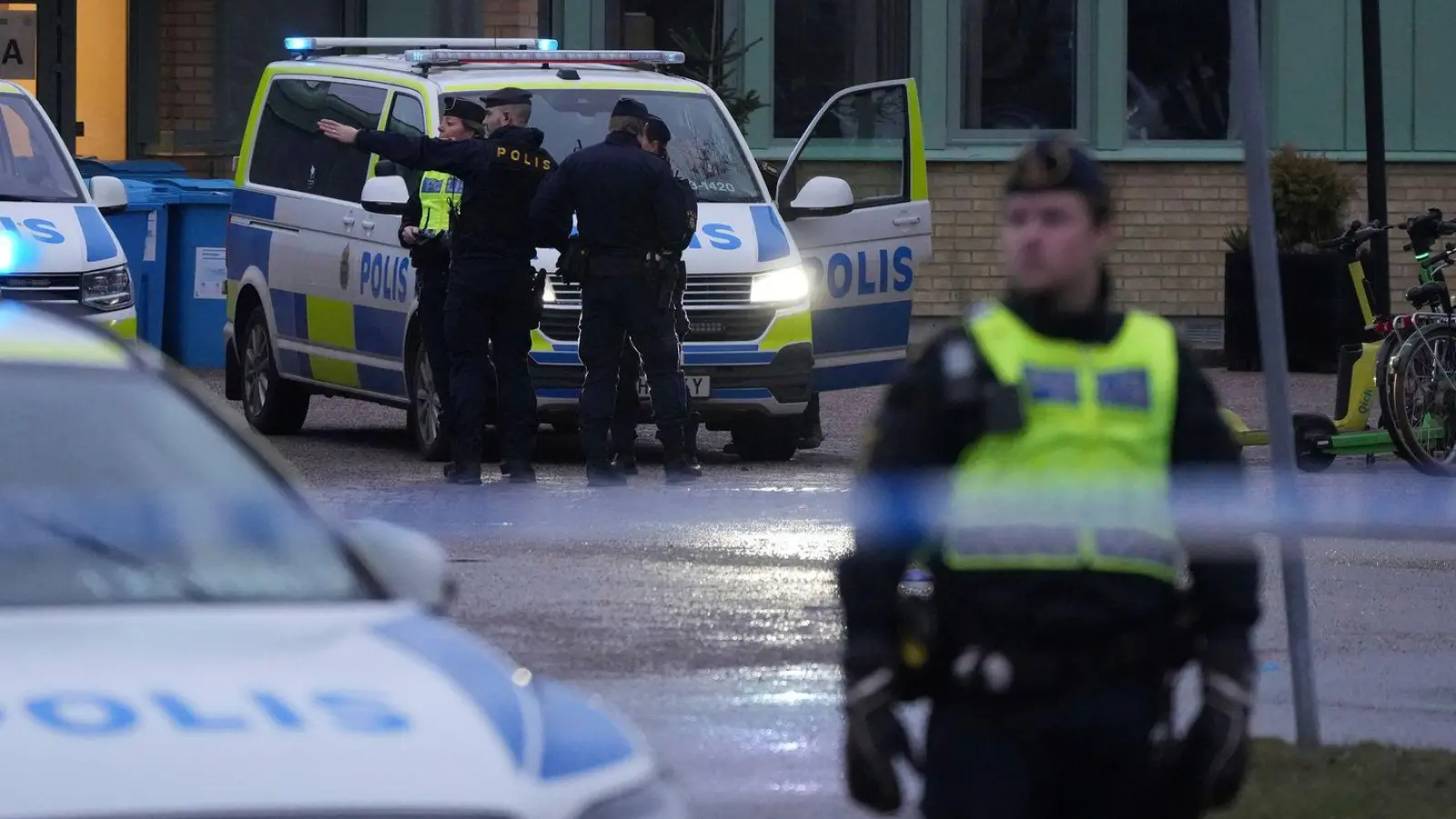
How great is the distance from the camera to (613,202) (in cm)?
1170

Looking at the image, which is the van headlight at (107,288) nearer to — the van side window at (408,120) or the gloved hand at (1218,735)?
the van side window at (408,120)

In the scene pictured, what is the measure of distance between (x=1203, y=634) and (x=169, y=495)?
1689mm

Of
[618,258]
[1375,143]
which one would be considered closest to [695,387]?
[618,258]

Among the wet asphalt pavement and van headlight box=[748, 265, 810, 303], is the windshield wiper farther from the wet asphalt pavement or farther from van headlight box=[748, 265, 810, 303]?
van headlight box=[748, 265, 810, 303]

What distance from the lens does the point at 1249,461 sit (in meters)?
13.9

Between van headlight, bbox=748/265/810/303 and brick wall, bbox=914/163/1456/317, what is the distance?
9.36 m

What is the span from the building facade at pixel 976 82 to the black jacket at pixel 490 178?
1052 centimetres

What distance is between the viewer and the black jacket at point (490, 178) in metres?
11.6

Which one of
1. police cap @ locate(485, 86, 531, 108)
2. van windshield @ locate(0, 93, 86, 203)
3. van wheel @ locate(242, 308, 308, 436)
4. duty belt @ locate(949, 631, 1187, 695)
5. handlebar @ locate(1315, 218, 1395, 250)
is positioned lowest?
duty belt @ locate(949, 631, 1187, 695)

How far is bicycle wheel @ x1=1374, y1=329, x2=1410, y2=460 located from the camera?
12.2 m

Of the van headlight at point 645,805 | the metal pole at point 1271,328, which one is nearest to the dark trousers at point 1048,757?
the van headlight at point 645,805

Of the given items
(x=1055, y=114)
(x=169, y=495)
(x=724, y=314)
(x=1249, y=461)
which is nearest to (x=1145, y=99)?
(x=1055, y=114)

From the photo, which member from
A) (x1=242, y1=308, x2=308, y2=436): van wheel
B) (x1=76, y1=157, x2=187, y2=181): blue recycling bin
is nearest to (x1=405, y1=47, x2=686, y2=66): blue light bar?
(x1=242, y1=308, x2=308, y2=436): van wheel

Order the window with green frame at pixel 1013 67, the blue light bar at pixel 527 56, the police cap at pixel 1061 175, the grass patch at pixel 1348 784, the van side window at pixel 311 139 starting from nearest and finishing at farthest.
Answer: the police cap at pixel 1061 175, the grass patch at pixel 1348 784, the blue light bar at pixel 527 56, the van side window at pixel 311 139, the window with green frame at pixel 1013 67
